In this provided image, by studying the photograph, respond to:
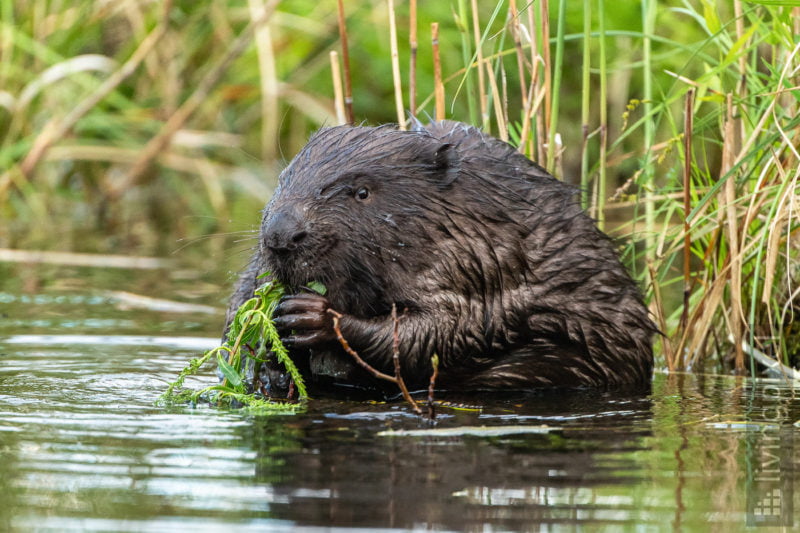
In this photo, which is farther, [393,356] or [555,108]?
[555,108]

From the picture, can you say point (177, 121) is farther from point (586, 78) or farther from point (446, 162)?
point (446, 162)

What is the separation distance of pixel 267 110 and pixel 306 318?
21.0ft

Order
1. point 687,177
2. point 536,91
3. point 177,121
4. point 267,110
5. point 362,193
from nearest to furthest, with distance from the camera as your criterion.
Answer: point 362,193 < point 687,177 < point 536,91 < point 177,121 < point 267,110

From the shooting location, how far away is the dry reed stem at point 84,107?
8.44 meters

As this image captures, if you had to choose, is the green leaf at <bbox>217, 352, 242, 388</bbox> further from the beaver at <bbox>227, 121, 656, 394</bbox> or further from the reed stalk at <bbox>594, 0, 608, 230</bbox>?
the reed stalk at <bbox>594, 0, 608, 230</bbox>

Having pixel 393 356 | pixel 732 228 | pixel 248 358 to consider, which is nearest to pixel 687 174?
pixel 732 228

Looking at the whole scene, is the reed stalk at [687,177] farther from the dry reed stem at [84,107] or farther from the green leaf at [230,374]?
the dry reed stem at [84,107]

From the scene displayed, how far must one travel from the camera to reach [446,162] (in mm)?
4039

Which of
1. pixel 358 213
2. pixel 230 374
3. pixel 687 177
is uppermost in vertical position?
pixel 687 177

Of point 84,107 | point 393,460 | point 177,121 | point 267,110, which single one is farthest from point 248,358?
point 267,110

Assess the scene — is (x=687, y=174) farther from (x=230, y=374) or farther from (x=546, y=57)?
(x=230, y=374)

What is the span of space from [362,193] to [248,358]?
2.03 ft

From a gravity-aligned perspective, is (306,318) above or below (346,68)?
below

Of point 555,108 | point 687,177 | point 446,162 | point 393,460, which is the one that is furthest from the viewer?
point 555,108
